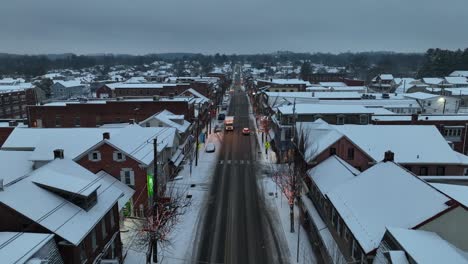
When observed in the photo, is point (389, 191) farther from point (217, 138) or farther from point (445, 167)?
point (217, 138)

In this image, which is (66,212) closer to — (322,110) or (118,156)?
(118,156)

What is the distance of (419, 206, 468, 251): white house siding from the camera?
696 inches

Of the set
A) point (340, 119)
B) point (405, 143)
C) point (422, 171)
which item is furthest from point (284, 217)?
point (340, 119)

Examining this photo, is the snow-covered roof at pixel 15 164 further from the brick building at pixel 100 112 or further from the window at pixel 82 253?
the brick building at pixel 100 112

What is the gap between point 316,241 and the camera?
2789 cm

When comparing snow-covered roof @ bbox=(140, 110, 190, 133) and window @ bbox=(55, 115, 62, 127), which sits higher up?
snow-covered roof @ bbox=(140, 110, 190, 133)

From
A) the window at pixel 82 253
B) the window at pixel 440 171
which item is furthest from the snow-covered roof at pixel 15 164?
the window at pixel 440 171

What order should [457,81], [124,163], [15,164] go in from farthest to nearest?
[457,81] → [15,164] → [124,163]

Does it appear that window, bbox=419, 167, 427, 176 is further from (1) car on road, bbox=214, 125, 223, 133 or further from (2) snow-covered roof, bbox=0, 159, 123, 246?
(1) car on road, bbox=214, 125, 223, 133

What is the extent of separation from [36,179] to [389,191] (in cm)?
2290

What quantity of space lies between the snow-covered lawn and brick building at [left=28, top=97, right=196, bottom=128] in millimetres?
12314

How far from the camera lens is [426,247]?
1598 centimetres

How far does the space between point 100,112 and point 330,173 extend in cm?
4707

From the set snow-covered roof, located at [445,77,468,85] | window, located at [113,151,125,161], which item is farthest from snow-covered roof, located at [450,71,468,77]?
window, located at [113,151,125,161]
